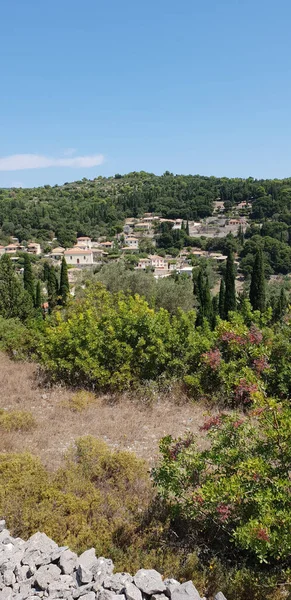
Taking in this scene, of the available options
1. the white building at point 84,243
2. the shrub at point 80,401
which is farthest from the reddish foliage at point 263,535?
the white building at point 84,243

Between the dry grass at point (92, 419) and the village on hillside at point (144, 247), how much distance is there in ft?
103

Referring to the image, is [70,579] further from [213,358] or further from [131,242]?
[131,242]

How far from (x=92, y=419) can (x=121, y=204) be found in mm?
89048

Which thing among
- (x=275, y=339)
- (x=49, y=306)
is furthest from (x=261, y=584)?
(x=49, y=306)

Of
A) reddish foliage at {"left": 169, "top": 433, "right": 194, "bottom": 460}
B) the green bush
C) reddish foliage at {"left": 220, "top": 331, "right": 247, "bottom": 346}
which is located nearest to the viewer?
reddish foliage at {"left": 169, "top": 433, "right": 194, "bottom": 460}

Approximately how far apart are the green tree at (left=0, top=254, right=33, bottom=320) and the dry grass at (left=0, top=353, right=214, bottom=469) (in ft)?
29.3

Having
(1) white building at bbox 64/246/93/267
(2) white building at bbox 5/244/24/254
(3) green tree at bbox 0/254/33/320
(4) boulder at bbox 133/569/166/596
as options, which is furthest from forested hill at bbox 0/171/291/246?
(4) boulder at bbox 133/569/166/596

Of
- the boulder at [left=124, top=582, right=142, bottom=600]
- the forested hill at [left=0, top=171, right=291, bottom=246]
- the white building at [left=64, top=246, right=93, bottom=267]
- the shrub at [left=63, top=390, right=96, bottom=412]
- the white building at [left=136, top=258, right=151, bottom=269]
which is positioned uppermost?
the forested hill at [left=0, top=171, right=291, bottom=246]

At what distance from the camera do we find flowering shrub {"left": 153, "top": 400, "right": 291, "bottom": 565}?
289 cm

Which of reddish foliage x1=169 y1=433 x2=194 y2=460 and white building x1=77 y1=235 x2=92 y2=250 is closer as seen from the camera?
reddish foliage x1=169 y1=433 x2=194 y2=460

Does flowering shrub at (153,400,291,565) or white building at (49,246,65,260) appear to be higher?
white building at (49,246,65,260)

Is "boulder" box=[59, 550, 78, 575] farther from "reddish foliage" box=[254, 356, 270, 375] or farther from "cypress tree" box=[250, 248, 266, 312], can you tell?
"cypress tree" box=[250, 248, 266, 312]

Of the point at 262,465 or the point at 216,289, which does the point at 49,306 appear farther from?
the point at 262,465

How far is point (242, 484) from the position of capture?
3.27m
